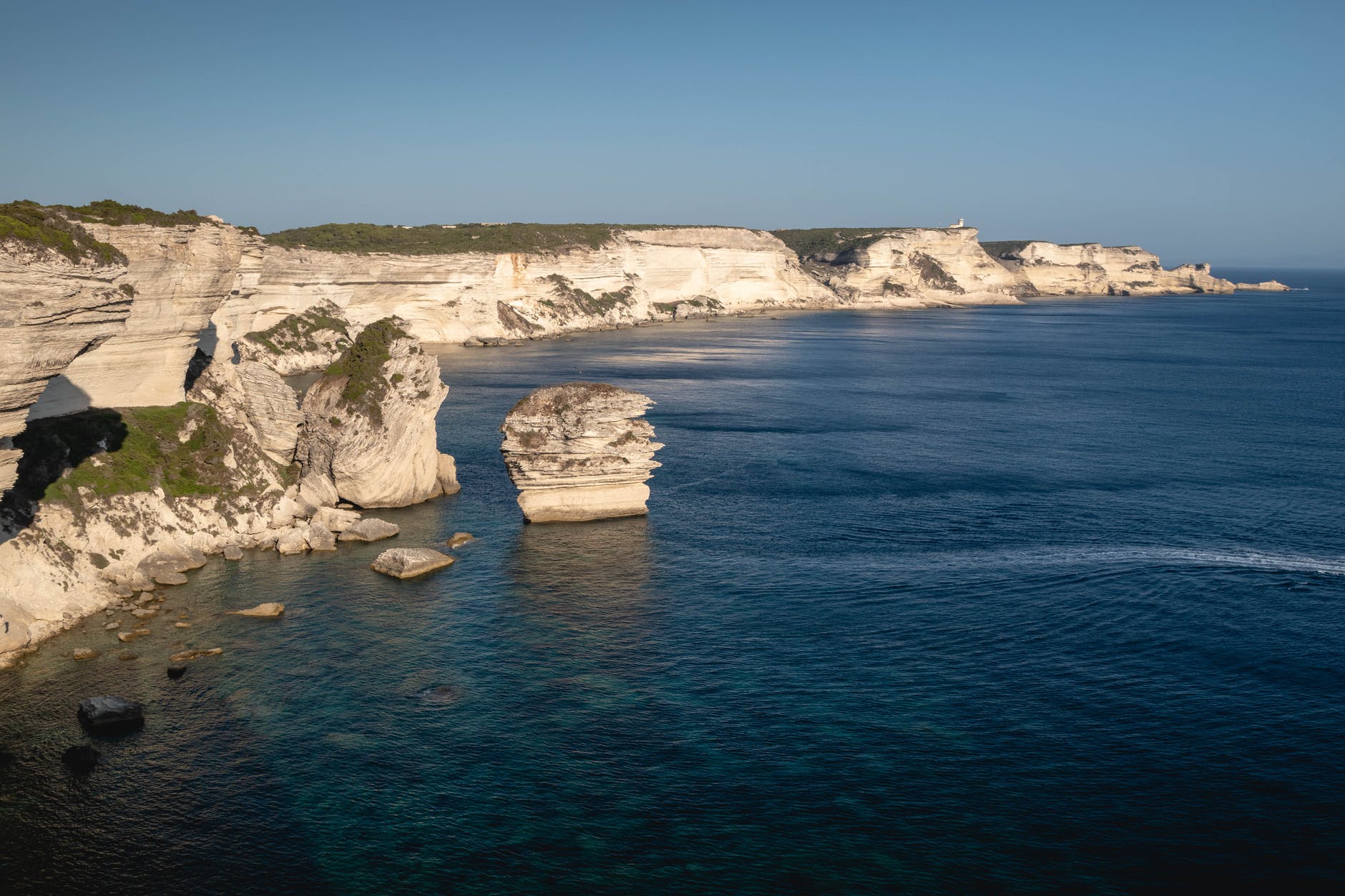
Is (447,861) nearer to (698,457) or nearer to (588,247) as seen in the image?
(698,457)

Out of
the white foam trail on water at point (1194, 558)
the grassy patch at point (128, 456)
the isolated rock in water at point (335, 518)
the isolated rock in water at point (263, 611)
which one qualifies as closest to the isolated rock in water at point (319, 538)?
the isolated rock in water at point (335, 518)

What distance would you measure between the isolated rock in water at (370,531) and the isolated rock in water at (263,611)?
36.5 feet

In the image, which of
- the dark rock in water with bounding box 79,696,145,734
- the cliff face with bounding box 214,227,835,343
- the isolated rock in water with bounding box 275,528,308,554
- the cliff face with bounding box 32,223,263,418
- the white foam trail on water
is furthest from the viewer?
the cliff face with bounding box 214,227,835,343

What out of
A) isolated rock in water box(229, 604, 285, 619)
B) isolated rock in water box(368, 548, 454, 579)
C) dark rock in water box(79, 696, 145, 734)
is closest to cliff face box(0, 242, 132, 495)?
dark rock in water box(79, 696, 145, 734)

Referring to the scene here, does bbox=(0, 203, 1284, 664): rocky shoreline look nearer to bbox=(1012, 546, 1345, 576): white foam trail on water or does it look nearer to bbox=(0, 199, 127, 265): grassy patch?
bbox=(0, 199, 127, 265): grassy patch

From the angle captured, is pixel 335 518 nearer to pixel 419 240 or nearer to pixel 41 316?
pixel 41 316

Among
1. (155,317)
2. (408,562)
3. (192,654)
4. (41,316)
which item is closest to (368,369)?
(155,317)

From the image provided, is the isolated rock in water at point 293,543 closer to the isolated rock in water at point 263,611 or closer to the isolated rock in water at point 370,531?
the isolated rock in water at point 370,531

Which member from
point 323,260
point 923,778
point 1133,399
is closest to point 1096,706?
point 923,778

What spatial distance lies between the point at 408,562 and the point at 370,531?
7.43 m

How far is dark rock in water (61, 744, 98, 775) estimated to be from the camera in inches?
1169

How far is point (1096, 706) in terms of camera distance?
33.5 meters

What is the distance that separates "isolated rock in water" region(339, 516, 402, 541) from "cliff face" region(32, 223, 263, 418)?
1397 centimetres

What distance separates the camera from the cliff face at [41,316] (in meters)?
29.6
